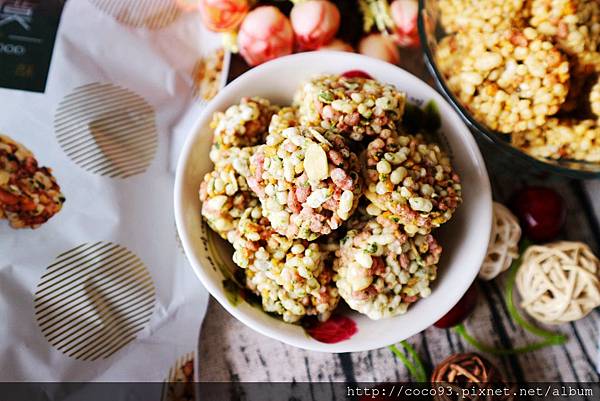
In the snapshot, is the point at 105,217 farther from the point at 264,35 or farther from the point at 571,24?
the point at 571,24

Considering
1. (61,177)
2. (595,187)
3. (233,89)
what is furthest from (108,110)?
(595,187)

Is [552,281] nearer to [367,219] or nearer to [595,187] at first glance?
[595,187]

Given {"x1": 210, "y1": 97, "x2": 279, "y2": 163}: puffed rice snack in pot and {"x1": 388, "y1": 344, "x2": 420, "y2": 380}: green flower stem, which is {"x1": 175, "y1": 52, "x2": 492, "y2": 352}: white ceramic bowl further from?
{"x1": 388, "y1": 344, "x2": 420, "y2": 380}: green flower stem

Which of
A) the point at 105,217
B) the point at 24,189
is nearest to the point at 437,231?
the point at 105,217

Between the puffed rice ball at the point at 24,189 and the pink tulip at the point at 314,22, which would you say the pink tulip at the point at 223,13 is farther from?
the puffed rice ball at the point at 24,189

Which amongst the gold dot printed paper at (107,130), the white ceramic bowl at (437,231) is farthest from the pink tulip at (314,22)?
the gold dot printed paper at (107,130)
